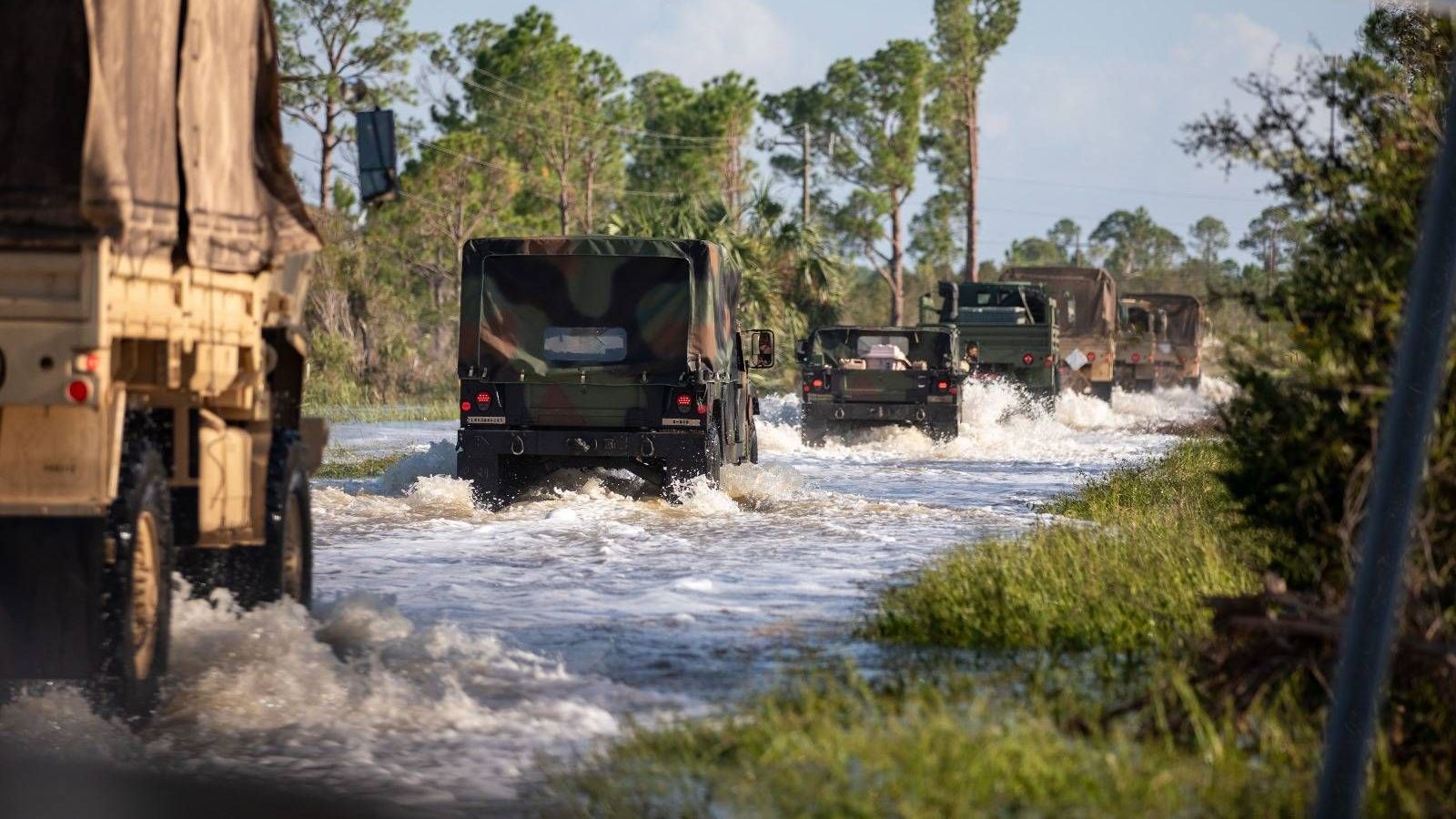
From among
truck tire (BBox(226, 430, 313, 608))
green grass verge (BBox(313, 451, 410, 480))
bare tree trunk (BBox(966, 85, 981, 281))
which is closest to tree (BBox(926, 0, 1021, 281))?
bare tree trunk (BBox(966, 85, 981, 281))

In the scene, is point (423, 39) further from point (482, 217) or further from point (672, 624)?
point (672, 624)

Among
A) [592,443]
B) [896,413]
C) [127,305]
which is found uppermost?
[127,305]

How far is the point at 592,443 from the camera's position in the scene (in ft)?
65.8

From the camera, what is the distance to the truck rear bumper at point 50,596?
8195mm

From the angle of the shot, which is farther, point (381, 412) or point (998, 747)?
point (381, 412)

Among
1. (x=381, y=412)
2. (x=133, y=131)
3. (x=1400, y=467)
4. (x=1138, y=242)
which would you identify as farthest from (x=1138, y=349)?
(x=1138, y=242)

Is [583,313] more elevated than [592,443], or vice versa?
[583,313]

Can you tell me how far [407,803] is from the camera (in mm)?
7762

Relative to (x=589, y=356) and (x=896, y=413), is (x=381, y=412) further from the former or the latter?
(x=589, y=356)

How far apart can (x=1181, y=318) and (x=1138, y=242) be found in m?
88.3

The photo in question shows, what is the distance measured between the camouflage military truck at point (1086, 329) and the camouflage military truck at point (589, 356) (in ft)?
84.9

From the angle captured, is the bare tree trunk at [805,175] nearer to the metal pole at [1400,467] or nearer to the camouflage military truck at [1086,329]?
the camouflage military truck at [1086,329]

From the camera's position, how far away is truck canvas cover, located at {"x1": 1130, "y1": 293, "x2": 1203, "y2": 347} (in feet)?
184

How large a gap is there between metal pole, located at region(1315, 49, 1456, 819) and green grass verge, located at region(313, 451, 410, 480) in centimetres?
2098
